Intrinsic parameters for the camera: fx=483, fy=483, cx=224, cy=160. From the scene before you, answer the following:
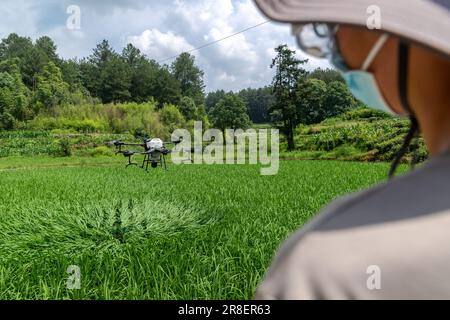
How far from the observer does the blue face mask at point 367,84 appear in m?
0.44

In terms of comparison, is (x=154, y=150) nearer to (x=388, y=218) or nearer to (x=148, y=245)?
(x=148, y=245)

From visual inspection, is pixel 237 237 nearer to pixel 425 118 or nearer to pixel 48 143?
pixel 425 118

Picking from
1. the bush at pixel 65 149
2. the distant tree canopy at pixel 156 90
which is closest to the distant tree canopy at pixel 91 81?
the distant tree canopy at pixel 156 90

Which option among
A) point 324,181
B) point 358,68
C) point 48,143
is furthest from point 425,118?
point 48,143

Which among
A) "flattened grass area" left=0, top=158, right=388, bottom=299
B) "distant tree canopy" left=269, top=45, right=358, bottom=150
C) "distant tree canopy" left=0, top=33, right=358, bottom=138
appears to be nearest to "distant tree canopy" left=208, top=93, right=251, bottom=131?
"distant tree canopy" left=0, top=33, right=358, bottom=138

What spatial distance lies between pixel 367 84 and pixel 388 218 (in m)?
0.17

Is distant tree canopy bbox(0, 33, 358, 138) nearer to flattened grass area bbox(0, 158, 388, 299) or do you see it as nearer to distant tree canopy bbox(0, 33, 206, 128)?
distant tree canopy bbox(0, 33, 206, 128)

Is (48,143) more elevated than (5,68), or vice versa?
(5,68)

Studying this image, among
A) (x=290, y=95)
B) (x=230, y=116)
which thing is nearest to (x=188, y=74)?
(x=230, y=116)

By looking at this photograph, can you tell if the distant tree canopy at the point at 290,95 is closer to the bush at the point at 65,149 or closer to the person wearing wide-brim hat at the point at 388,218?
the bush at the point at 65,149

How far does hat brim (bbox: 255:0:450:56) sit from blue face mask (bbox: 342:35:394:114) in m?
0.04

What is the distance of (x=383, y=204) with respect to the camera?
37 centimetres

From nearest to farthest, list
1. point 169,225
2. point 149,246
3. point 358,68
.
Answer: point 358,68 → point 149,246 → point 169,225

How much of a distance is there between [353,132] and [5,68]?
102 ft
